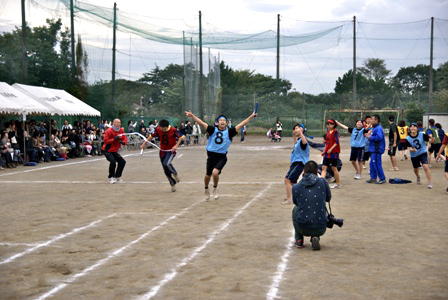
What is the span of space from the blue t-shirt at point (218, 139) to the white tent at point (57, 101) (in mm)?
13966

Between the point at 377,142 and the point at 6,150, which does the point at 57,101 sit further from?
the point at 377,142

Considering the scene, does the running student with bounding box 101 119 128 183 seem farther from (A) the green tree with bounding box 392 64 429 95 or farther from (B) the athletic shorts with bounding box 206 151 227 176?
(A) the green tree with bounding box 392 64 429 95

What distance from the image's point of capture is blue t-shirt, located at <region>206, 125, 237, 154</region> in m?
12.6

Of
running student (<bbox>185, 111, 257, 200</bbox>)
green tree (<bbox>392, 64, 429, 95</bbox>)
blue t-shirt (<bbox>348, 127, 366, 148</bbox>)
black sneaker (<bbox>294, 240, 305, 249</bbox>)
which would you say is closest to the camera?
black sneaker (<bbox>294, 240, 305, 249</bbox>)

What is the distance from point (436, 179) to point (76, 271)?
12.7 m

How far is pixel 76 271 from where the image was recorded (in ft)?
21.7

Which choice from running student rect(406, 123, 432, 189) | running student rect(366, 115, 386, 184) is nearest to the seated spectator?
running student rect(366, 115, 386, 184)

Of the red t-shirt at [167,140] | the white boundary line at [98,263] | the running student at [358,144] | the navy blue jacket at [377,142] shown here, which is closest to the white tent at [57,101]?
the red t-shirt at [167,140]

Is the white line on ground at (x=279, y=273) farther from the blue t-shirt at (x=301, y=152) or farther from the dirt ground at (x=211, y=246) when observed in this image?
the blue t-shirt at (x=301, y=152)

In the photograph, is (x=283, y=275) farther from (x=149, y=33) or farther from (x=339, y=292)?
(x=149, y=33)

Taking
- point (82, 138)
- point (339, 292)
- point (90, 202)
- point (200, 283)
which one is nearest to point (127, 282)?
point (200, 283)

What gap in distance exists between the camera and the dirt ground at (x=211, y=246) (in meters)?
5.92

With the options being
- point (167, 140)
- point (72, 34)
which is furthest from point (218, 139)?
point (72, 34)

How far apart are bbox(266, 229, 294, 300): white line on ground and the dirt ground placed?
0.07 ft
